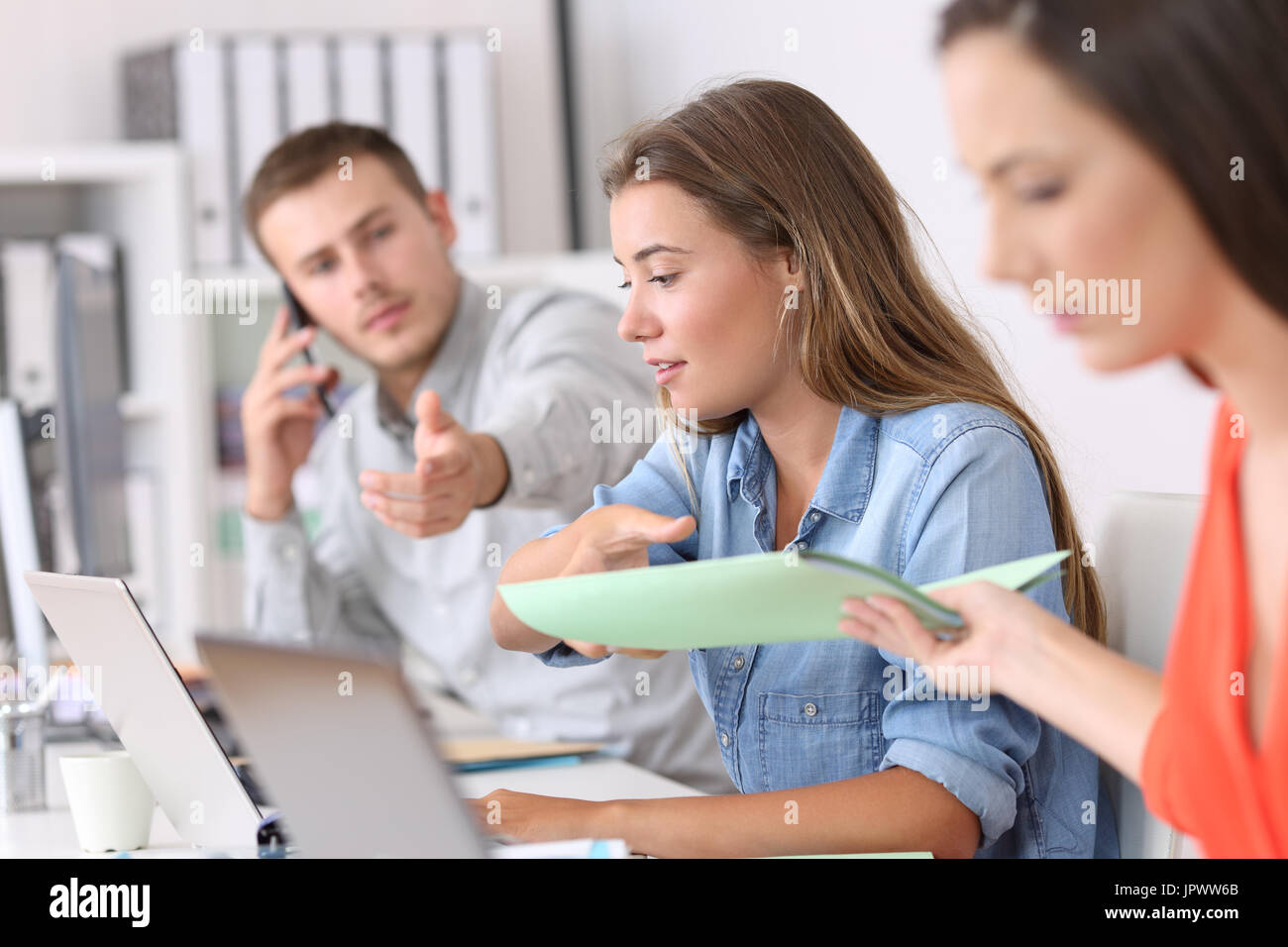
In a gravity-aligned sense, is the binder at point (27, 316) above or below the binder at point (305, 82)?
below

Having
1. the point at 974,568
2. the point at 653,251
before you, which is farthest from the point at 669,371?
the point at 974,568

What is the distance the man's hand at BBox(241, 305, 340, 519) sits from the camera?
1.80m

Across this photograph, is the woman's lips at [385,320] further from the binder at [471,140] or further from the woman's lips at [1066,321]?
the woman's lips at [1066,321]

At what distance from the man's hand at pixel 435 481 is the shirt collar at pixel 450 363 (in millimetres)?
556

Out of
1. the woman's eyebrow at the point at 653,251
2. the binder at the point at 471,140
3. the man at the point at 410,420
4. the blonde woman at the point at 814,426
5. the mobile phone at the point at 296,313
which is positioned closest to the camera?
the blonde woman at the point at 814,426

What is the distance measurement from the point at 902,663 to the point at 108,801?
25.0 inches

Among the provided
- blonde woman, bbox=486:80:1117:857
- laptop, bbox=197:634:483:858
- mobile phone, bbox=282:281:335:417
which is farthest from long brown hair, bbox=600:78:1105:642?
mobile phone, bbox=282:281:335:417

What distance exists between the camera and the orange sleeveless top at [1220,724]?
62 cm

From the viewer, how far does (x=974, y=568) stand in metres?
1.02

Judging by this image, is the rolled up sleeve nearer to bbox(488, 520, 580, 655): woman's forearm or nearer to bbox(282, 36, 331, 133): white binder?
bbox(488, 520, 580, 655): woman's forearm

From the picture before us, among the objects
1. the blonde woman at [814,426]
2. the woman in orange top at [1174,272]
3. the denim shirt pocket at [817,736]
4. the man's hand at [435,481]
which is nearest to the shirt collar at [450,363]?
the man's hand at [435,481]

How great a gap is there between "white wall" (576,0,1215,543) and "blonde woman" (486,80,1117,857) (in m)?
0.27

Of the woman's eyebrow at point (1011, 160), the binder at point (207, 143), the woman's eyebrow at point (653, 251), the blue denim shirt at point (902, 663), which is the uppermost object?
the binder at point (207, 143)

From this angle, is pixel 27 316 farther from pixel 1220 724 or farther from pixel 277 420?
pixel 1220 724
